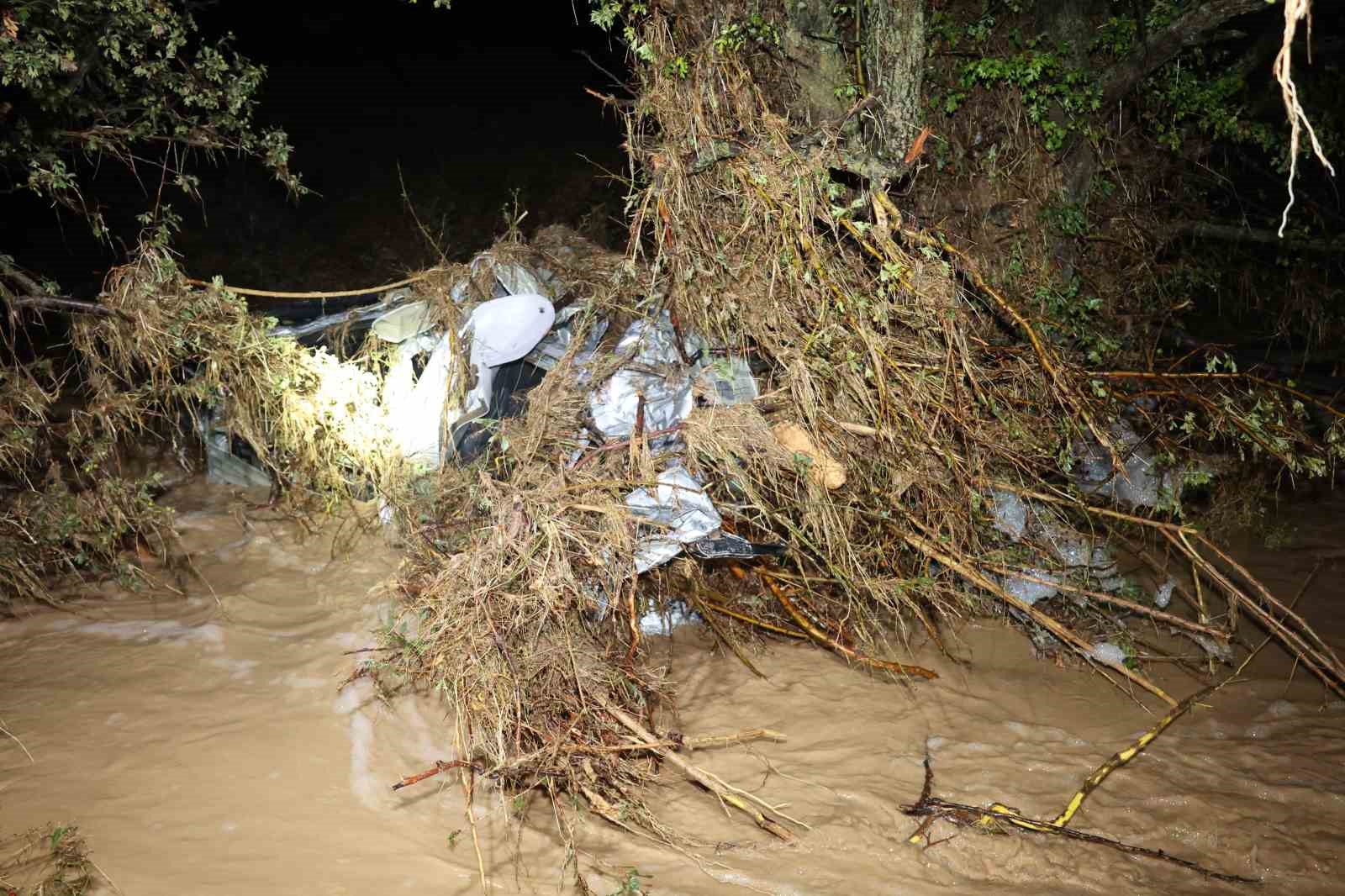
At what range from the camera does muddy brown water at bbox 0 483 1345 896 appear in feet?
10.3

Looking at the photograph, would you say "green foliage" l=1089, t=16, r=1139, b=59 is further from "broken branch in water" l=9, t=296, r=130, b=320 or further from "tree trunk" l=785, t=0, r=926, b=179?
"broken branch in water" l=9, t=296, r=130, b=320

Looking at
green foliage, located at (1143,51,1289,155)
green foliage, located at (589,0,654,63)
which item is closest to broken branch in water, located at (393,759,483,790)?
green foliage, located at (589,0,654,63)

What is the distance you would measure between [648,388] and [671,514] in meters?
0.70

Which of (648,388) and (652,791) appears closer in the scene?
(652,791)

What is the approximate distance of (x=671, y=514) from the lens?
13.0 ft

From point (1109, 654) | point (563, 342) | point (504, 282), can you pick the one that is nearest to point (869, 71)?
point (563, 342)

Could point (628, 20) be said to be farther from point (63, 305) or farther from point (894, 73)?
point (63, 305)

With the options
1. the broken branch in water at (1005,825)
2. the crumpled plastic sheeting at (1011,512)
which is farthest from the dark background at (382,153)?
the broken branch in water at (1005,825)

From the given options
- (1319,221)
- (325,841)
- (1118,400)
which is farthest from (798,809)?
(1319,221)

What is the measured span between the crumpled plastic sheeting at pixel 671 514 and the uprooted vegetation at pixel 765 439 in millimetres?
66

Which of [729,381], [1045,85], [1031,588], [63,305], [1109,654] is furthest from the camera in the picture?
[1045,85]

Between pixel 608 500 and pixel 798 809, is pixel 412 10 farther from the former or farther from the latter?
pixel 798 809

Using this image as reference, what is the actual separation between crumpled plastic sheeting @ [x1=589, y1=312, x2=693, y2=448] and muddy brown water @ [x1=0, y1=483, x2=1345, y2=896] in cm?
113

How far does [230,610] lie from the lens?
14.6ft
